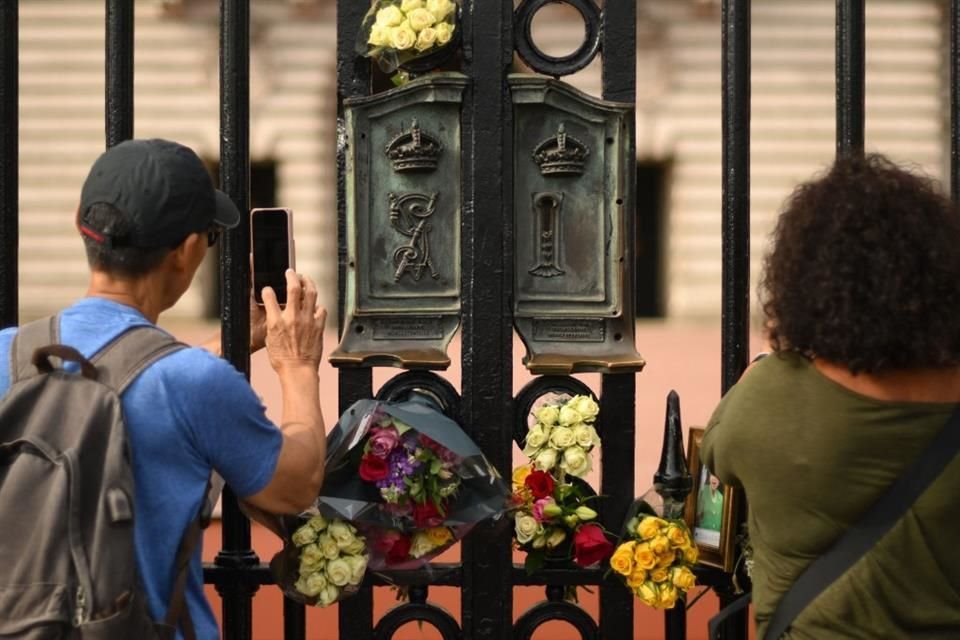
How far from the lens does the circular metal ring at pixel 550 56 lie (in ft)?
10.9

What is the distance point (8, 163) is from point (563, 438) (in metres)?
1.54

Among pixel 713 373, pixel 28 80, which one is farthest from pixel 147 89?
pixel 713 373

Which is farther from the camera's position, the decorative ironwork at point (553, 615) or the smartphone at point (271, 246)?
the decorative ironwork at point (553, 615)

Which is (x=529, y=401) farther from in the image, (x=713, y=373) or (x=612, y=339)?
(x=713, y=373)

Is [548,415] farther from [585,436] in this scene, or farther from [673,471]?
[673,471]

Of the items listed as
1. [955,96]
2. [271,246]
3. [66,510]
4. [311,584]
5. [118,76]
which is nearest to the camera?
[66,510]

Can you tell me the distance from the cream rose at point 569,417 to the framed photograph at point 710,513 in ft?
0.98

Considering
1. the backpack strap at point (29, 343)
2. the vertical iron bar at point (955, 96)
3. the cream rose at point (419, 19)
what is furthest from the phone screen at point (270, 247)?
the vertical iron bar at point (955, 96)

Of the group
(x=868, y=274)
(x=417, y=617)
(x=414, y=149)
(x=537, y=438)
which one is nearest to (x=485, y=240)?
(x=414, y=149)

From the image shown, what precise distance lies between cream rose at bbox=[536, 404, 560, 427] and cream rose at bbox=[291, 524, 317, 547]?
23.8 inches

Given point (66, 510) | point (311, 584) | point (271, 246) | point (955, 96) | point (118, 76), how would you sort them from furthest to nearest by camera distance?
point (955, 96), point (118, 76), point (271, 246), point (311, 584), point (66, 510)

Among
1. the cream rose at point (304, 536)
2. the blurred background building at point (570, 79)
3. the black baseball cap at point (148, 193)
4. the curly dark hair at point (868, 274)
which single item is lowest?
the cream rose at point (304, 536)

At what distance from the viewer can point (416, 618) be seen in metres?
3.36

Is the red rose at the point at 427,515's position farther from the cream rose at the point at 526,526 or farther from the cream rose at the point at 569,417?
the cream rose at the point at 569,417
